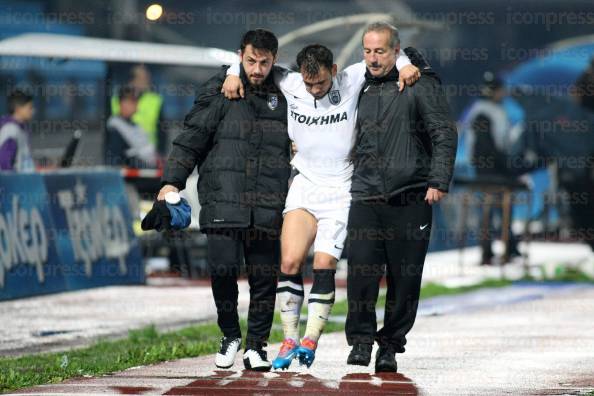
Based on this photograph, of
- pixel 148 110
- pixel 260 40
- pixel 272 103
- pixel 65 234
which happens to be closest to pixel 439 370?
pixel 272 103

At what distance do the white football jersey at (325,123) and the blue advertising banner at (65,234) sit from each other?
538cm

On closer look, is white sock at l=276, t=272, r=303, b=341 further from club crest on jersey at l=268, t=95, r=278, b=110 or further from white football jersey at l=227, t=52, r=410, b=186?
club crest on jersey at l=268, t=95, r=278, b=110

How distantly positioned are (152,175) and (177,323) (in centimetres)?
534

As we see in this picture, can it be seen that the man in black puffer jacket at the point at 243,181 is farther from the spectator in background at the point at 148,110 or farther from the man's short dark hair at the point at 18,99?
the spectator in background at the point at 148,110

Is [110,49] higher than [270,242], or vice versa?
[110,49]

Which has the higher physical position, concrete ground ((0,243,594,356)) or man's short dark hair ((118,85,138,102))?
man's short dark hair ((118,85,138,102))

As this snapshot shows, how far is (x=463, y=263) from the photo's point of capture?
23.7 m

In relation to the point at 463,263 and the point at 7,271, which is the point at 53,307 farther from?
the point at 463,263

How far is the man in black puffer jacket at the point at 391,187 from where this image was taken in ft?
35.7

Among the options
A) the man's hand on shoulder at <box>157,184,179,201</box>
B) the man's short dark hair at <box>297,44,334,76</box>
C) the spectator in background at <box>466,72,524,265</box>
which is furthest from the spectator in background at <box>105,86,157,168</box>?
the man's short dark hair at <box>297,44,334,76</box>

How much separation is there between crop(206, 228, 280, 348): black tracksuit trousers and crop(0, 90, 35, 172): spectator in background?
746cm

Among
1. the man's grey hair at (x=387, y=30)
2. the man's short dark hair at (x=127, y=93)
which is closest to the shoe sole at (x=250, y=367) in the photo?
the man's grey hair at (x=387, y=30)

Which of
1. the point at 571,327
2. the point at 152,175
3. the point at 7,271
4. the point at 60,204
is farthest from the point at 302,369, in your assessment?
the point at 152,175

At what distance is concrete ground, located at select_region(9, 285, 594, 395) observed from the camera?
1007cm
